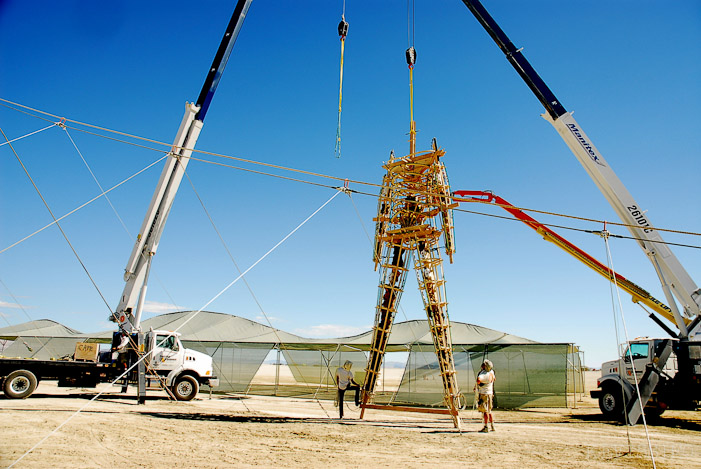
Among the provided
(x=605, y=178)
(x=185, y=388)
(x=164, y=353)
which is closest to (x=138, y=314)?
(x=164, y=353)

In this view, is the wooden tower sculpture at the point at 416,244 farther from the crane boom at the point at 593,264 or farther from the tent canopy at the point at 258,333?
the tent canopy at the point at 258,333

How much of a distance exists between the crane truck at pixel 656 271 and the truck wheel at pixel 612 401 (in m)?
0.65

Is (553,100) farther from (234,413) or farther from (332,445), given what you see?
(234,413)

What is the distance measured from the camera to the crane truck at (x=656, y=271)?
1417cm

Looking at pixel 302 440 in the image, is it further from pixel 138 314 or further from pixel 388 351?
pixel 388 351

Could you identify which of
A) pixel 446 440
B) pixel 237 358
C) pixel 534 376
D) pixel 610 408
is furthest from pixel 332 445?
pixel 237 358

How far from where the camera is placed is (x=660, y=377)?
49.3 ft

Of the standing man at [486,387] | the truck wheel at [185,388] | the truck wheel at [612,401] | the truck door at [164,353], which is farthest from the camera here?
the truck wheel at [185,388]

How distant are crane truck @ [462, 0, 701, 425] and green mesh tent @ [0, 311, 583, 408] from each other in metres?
4.67

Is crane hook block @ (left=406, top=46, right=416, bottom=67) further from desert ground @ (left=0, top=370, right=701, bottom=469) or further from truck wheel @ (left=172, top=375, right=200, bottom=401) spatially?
truck wheel @ (left=172, top=375, right=200, bottom=401)

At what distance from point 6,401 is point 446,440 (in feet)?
45.7

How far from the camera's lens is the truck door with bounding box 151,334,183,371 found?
18.3 meters

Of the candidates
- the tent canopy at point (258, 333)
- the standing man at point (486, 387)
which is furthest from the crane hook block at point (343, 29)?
the tent canopy at point (258, 333)

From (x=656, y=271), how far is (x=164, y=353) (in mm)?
17572
